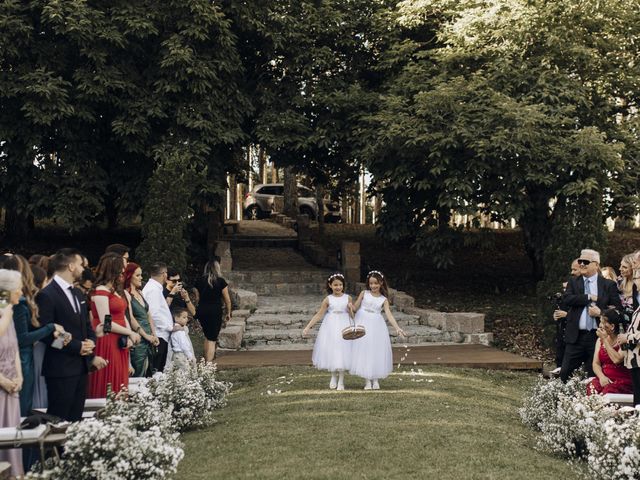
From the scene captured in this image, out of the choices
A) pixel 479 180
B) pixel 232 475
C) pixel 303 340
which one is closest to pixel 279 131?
pixel 479 180

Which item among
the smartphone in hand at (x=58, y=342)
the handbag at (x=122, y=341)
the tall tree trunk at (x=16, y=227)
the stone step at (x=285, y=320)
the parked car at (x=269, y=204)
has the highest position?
the parked car at (x=269, y=204)

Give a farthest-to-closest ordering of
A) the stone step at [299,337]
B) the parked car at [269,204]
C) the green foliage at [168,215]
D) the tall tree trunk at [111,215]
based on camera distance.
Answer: the parked car at [269,204]
the tall tree trunk at [111,215]
the green foliage at [168,215]
the stone step at [299,337]

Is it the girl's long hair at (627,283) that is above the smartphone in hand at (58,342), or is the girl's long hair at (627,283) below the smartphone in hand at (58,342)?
above

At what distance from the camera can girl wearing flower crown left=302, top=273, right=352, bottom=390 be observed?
44.7ft

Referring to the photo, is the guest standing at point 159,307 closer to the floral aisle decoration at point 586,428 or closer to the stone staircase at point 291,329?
the floral aisle decoration at point 586,428

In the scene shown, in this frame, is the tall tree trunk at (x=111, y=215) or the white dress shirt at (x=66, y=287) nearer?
the white dress shirt at (x=66, y=287)

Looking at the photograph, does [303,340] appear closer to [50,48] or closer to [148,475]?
[50,48]

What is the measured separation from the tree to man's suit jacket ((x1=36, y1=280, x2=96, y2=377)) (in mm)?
14178

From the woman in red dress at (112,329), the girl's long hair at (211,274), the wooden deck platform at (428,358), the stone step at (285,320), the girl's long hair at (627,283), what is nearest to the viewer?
the woman in red dress at (112,329)

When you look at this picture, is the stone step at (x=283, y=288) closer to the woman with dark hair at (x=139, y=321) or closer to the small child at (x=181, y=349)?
the small child at (x=181, y=349)

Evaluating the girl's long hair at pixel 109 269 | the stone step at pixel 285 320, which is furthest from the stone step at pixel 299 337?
the girl's long hair at pixel 109 269

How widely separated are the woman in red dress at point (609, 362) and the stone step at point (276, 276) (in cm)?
1579

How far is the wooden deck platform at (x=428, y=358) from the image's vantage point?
1742 cm

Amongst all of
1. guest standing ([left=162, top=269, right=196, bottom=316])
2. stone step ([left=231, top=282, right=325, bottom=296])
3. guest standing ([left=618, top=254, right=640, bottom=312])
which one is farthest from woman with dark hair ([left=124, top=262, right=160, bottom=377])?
stone step ([left=231, top=282, right=325, bottom=296])
